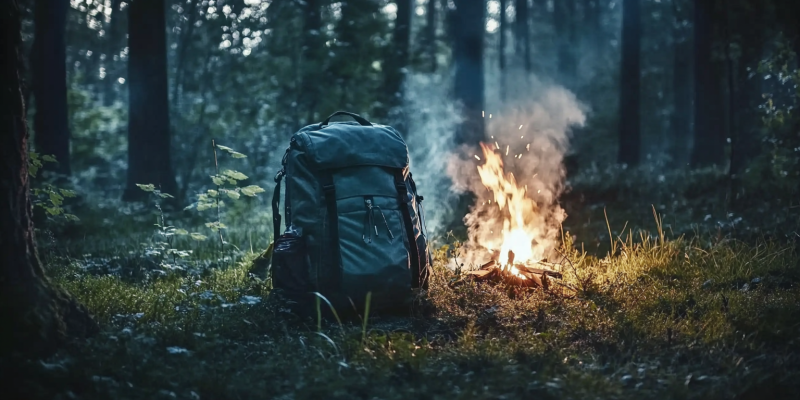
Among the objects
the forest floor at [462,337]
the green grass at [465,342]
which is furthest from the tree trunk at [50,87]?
the green grass at [465,342]

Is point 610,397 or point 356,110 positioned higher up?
point 356,110

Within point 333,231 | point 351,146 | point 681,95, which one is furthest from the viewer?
point 681,95

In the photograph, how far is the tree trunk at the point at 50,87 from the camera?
1261cm

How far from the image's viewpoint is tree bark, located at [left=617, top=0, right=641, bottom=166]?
15188 millimetres

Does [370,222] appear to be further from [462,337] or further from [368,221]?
[462,337]

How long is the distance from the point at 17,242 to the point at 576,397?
9.62 feet

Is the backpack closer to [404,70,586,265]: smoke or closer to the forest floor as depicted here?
the forest floor

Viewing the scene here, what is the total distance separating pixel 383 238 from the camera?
4801 millimetres

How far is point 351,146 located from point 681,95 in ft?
81.0

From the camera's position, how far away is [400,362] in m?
3.71

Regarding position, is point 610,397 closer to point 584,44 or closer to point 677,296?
point 677,296

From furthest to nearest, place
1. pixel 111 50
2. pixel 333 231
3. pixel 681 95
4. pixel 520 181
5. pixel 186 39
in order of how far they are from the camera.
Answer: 1. pixel 681 95
2. pixel 111 50
3. pixel 186 39
4. pixel 520 181
5. pixel 333 231

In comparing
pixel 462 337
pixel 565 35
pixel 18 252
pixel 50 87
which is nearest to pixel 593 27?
pixel 565 35

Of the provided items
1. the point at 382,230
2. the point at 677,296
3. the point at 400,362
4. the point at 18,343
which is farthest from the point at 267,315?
the point at 677,296
